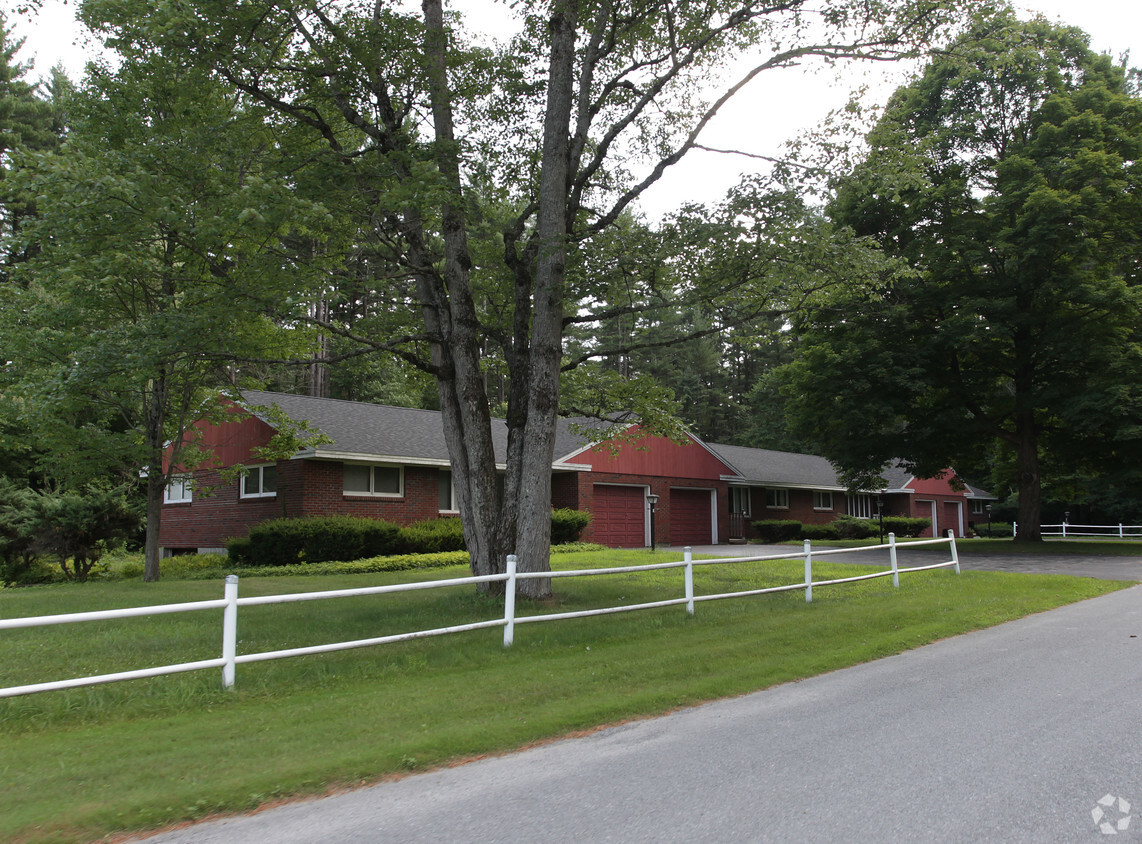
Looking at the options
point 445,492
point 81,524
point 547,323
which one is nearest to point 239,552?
point 81,524

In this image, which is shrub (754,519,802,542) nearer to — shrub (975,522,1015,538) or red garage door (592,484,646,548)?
red garage door (592,484,646,548)

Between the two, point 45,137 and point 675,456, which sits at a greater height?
point 45,137

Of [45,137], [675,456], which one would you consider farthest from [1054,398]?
[45,137]

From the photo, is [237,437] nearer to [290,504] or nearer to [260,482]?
[260,482]

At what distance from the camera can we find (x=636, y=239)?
44.3 ft

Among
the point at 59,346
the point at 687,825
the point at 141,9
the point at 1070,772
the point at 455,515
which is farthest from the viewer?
the point at 455,515

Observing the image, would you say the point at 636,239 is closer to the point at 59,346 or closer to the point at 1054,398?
the point at 59,346

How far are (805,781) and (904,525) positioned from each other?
4034 centimetres

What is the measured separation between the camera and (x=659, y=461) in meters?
31.4

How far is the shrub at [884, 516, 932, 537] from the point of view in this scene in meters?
41.2

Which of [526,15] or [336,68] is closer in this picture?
[336,68]

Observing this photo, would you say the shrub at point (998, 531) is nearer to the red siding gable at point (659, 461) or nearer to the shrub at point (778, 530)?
the shrub at point (778, 530)

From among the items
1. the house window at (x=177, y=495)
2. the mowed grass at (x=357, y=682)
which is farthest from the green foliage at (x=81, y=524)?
the house window at (x=177, y=495)

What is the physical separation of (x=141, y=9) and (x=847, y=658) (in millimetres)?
12268
